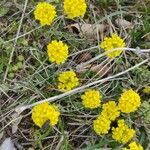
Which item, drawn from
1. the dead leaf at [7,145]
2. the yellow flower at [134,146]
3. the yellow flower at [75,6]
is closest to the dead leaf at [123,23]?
the yellow flower at [75,6]

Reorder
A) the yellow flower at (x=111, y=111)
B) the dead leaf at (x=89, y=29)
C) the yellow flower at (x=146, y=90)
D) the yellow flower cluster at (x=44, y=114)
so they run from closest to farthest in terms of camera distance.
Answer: the yellow flower cluster at (x=44, y=114) → the yellow flower at (x=111, y=111) → the yellow flower at (x=146, y=90) → the dead leaf at (x=89, y=29)

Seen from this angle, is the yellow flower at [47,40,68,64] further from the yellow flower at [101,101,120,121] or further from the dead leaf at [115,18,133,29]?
the dead leaf at [115,18,133,29]

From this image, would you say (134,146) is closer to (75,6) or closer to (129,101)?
(129,101)

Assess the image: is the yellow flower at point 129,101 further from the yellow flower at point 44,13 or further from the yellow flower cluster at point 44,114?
the yellow flower at point 44,13

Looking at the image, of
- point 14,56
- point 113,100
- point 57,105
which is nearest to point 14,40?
point 14,56

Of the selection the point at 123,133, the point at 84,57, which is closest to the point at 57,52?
the point at 84,57

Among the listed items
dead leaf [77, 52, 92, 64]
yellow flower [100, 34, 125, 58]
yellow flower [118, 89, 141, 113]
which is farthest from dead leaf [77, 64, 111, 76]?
yellow flower [118, 89, 141, 113]

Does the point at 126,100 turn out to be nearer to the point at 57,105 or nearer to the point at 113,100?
the point at 113,100
